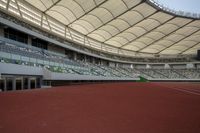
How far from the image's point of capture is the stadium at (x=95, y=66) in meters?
7.44

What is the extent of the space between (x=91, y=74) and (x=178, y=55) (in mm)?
41475

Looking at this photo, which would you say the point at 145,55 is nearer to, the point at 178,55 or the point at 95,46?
the point at 178,55

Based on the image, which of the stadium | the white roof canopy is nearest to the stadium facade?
the white roof canopy

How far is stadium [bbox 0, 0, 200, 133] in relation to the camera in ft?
24.4

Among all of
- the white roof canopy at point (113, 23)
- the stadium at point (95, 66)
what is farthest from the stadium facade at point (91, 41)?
the stadium at point (95, 66)

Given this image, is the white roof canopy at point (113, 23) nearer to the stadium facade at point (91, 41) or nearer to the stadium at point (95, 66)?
the stadium facade at point (91, 41)

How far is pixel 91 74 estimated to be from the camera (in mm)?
45562

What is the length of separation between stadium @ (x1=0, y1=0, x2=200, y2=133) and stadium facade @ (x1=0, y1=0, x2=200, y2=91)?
0.16 m

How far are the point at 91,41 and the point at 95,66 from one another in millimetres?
6500

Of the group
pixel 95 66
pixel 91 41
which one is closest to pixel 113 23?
pixel 91 41

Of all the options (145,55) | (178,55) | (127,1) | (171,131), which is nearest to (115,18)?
(127,1)

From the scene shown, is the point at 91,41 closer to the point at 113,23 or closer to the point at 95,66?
the point at 95,66

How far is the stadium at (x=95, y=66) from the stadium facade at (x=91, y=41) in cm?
16

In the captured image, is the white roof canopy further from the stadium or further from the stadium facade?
the stadium
